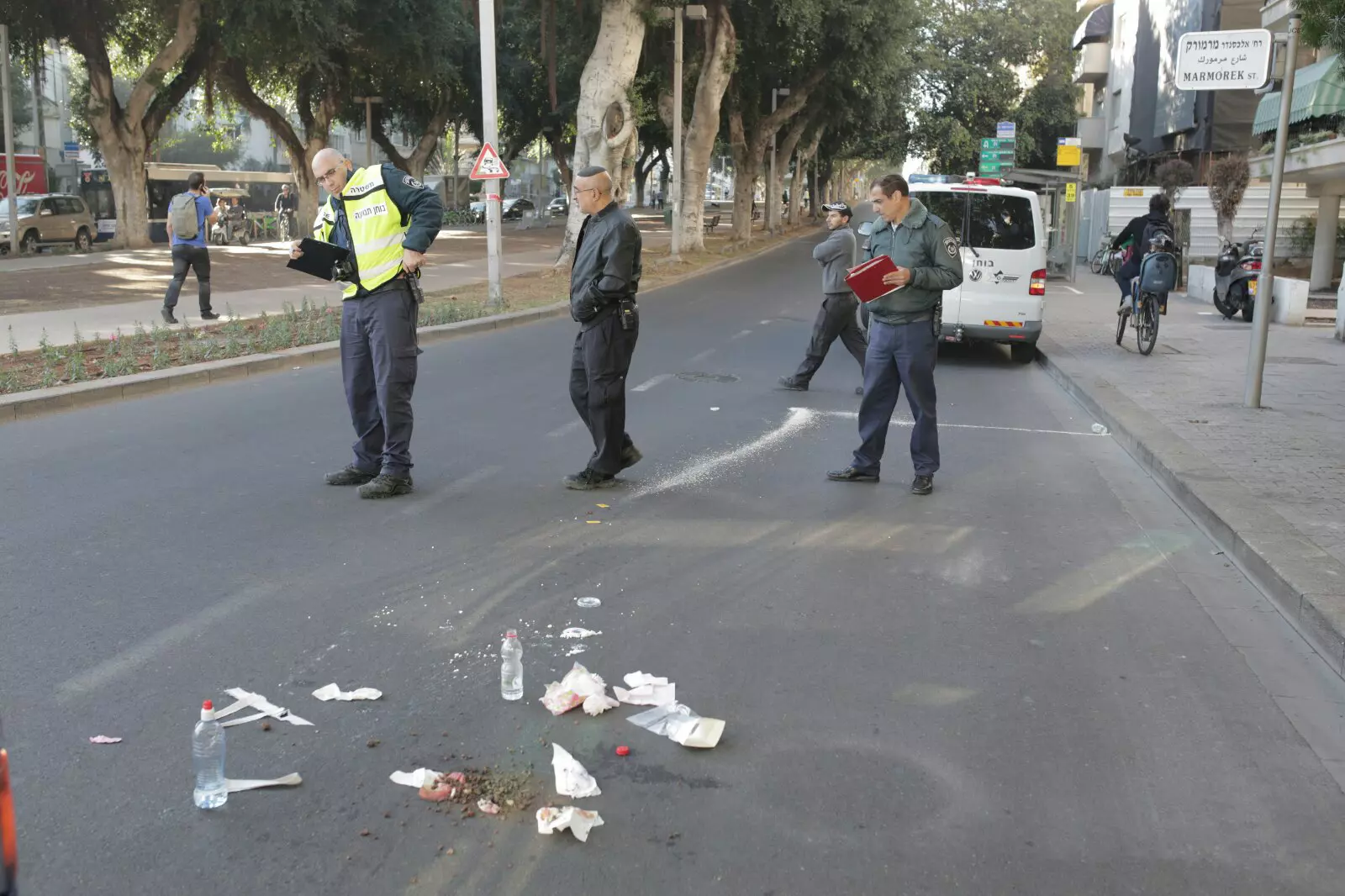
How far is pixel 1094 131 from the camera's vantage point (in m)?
51.3

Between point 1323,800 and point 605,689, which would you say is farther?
point 605,689

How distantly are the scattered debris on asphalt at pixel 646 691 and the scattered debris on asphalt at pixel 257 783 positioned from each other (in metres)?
1.14

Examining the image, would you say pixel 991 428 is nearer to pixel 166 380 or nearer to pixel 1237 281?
pixel 166 380

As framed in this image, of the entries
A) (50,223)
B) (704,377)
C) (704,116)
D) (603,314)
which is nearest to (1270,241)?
(704,377)

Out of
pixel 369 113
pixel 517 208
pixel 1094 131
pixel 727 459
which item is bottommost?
pixel 727 459

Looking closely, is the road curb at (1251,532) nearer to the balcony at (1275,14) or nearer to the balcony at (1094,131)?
the balcony at (1275,14)

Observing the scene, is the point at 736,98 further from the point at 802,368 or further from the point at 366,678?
the point at 366,678

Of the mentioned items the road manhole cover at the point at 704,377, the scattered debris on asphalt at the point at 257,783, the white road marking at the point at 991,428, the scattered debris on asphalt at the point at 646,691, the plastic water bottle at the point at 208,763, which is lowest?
the white road marking at the point at 991,428

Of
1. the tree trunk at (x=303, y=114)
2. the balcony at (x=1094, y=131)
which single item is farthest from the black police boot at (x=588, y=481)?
the balcony at (x=1094, y=131)

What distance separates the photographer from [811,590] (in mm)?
5559

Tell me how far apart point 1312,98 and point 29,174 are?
129 ft

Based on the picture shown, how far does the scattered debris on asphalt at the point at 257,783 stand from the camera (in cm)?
357

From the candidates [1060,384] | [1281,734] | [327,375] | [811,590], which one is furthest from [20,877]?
[1060,384]

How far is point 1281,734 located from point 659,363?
31.0 ft
